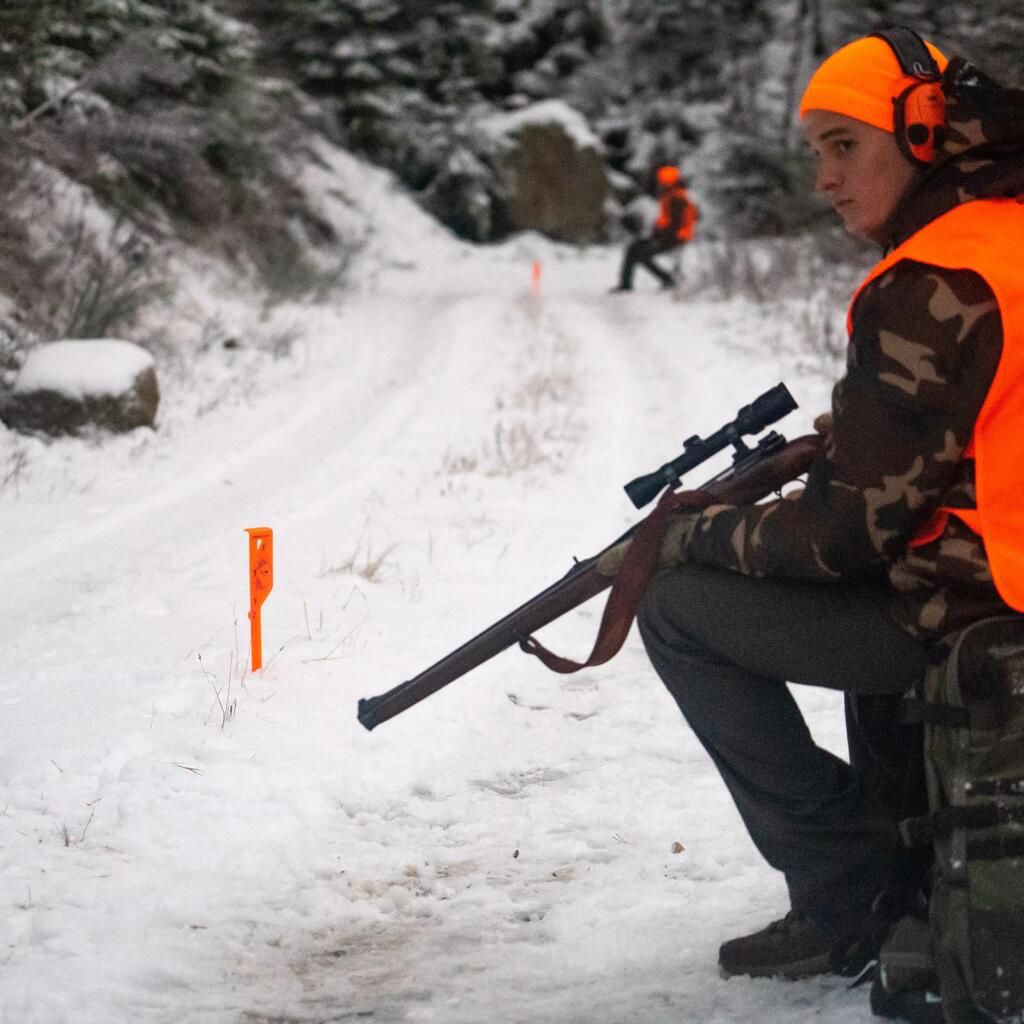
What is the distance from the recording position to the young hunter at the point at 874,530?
7.12ft

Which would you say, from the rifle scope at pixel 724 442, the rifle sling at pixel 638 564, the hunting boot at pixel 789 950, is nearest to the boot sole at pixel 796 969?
the hunting boot at pixel 789 950

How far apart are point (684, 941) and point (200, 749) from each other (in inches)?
65.0

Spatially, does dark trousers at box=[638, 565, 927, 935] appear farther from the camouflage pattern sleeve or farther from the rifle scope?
the rifle scope

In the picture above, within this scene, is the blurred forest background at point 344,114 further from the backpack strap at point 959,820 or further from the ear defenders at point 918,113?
the backpack strap at point 959,820

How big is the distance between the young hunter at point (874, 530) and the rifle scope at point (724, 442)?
0.65ft

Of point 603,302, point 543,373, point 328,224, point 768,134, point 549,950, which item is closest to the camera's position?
point 549,950

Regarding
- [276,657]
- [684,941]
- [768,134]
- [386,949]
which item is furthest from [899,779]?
[768,134]

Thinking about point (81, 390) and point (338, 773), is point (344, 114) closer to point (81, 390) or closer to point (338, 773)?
point (81, 390)

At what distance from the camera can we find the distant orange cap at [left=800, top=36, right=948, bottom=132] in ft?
7.70

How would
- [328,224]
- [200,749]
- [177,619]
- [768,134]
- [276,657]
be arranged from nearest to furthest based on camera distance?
[200,749] → [276,657] → [177,619] → [328,224] → [768,134]

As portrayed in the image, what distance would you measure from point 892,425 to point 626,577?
66cm

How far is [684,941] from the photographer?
2969 millimetres

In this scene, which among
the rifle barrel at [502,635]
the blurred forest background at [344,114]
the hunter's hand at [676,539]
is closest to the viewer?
the hunter's hand at [676,539]

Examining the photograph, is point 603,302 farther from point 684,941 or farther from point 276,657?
point 684,941
